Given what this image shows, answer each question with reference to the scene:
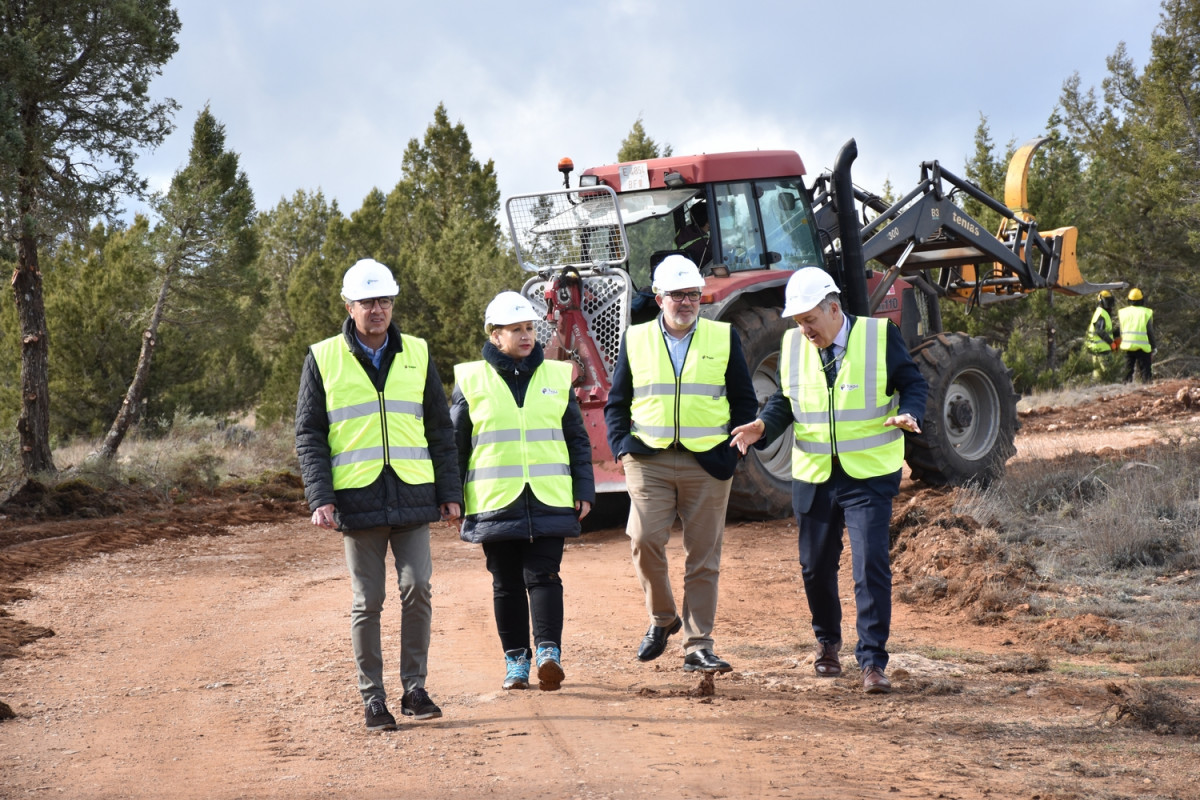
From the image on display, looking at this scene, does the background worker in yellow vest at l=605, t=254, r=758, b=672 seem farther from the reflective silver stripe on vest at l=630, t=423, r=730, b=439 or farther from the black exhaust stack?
the black exhaust stack

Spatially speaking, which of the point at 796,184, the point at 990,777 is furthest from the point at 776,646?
the point at 796,184

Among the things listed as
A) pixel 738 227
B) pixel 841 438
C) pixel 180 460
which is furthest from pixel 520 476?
pixel 180 460

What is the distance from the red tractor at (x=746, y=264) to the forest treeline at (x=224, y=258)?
7.25 metres

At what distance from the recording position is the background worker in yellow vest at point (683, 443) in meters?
6.29

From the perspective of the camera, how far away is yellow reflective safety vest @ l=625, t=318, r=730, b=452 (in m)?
6.31

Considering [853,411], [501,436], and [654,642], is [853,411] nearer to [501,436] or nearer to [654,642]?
[654,642]

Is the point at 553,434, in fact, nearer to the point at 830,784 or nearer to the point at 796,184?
the point at 830,784

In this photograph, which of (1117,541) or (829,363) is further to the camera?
(1117,541)

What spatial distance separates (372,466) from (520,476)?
29.4 inches

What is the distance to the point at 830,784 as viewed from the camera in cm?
435

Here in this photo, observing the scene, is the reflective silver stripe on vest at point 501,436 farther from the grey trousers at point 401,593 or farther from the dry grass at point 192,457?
the dry grass at point 192,457

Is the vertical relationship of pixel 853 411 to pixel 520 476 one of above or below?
above

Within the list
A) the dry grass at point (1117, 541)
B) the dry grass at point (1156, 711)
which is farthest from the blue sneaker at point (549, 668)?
the dry grass at point (1117, 541)

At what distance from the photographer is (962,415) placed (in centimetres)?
1200
